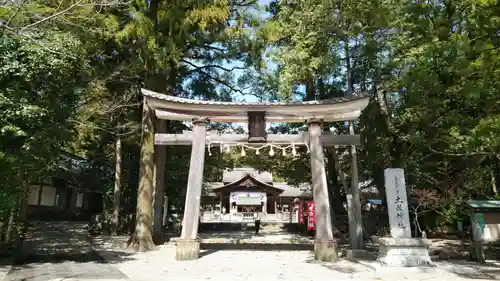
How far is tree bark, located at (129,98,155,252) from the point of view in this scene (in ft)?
37.3

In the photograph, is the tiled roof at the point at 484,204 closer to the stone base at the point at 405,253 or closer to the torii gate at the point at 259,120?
the torii gate at the point at 259,120

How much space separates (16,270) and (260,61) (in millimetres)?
9282

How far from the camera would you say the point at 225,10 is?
37.2ft

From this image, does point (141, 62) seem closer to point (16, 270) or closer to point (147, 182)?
point (147, 182)

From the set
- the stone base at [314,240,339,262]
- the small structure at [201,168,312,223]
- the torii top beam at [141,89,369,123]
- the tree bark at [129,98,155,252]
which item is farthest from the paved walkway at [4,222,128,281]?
the small structure at [201,168,312,223]

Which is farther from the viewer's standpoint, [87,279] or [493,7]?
[87,279]

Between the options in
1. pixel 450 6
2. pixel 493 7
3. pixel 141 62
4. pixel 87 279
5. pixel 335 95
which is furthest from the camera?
pixel 335 95

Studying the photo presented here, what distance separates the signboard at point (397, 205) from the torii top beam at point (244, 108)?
2757mm

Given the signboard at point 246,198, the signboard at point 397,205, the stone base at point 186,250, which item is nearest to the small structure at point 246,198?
the signboard at point 246,198

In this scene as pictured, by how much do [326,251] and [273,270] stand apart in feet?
6.56

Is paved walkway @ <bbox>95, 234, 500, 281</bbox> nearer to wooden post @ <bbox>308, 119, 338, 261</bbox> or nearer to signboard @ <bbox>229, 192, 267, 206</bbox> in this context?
wooden post @ <bbox>308, 119, 338, 261</bbox>

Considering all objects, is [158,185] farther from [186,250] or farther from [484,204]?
[484,204]

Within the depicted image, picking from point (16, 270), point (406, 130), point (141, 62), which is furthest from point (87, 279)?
point (406, 130)

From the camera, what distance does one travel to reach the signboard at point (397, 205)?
8.61 m
